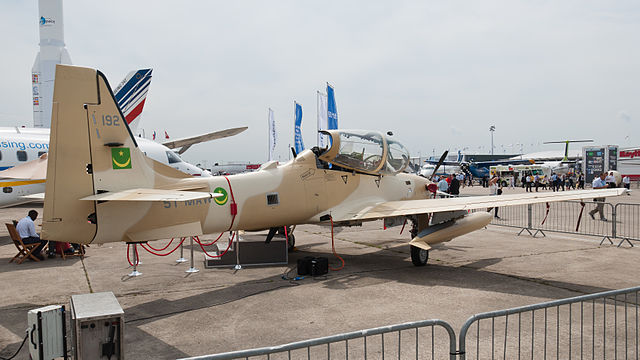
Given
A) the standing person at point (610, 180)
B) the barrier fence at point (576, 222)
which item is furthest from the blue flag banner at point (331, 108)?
the standing person at point (610, 180)

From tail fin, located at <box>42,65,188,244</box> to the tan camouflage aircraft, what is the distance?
0.01 meters

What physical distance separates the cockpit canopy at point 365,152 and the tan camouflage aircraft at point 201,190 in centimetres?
3

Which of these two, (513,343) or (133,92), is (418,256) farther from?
(133,92)

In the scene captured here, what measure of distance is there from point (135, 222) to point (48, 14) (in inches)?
2024

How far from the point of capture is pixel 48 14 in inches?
1821

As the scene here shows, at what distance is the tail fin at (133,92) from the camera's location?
23562 mm

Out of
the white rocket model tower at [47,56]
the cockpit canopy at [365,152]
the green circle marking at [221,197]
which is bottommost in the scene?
the green circle marking at [221,197]

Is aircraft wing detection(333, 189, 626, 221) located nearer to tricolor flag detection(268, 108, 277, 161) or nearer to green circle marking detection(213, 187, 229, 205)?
green circle marking detection(213, 187, 229, 205)

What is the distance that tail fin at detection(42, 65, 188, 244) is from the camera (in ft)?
19.3

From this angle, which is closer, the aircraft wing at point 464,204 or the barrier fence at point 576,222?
the aircraft wing at point 464,204

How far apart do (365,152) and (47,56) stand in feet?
159

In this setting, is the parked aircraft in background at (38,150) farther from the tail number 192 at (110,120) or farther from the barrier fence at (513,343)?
the barrier fence at (513,343)

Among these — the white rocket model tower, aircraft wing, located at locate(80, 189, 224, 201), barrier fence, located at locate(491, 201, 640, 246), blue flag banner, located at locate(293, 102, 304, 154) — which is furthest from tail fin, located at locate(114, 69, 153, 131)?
the white rocket model tower

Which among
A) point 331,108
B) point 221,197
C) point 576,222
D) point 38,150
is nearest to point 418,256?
point 221,197
